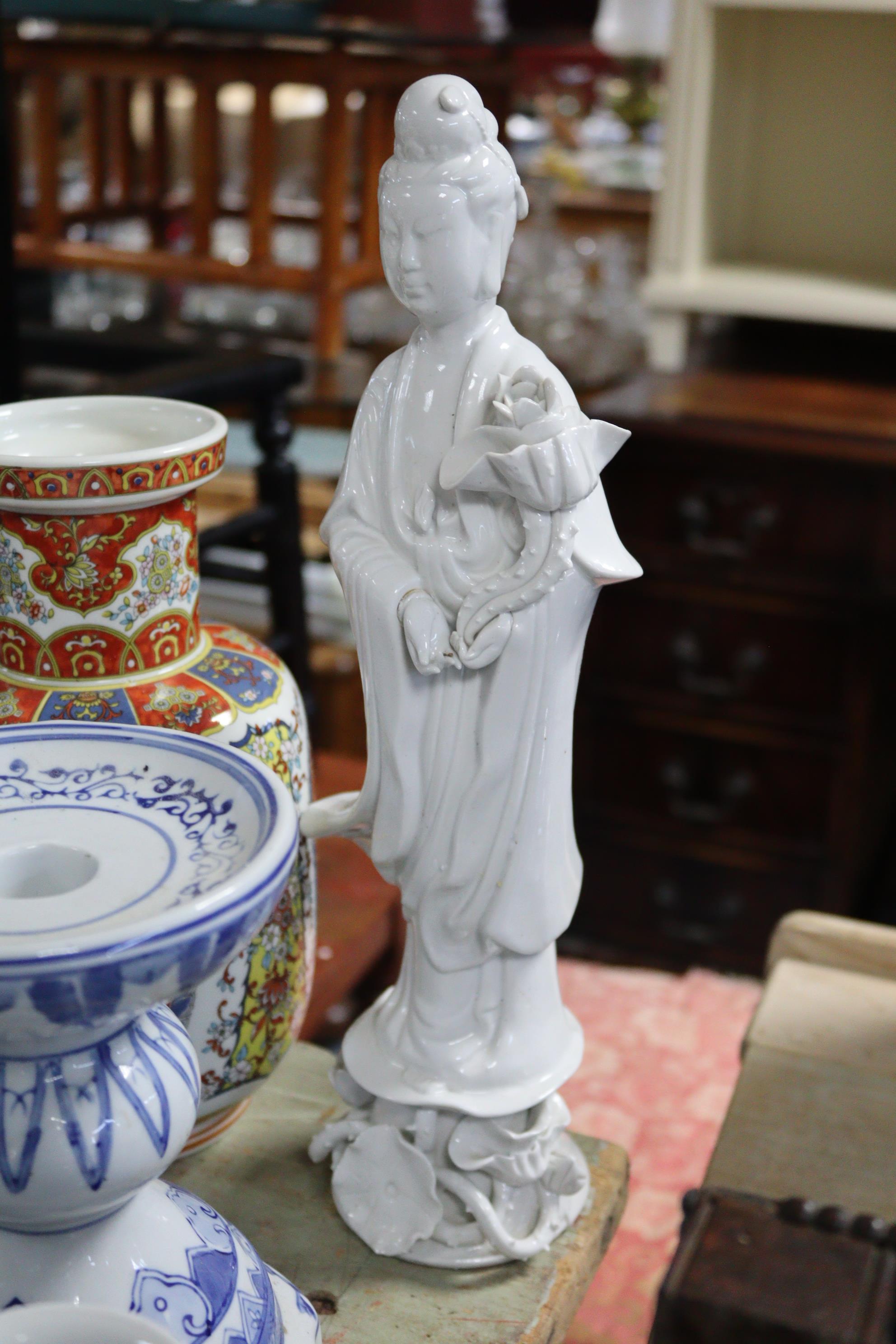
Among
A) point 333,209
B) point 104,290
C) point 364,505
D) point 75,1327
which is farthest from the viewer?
point 104,290

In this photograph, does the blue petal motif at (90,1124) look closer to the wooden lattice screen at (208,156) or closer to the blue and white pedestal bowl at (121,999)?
the blue and white pedestal bowl at (121,999)

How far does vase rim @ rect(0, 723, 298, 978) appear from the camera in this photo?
53 cm

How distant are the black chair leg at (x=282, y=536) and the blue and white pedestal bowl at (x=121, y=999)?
71 centimetres

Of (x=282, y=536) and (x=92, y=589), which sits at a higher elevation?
(x=92, y=589)

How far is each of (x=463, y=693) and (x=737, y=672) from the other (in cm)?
116

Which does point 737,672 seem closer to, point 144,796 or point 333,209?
point 333,209

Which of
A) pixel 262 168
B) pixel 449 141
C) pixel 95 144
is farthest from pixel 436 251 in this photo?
pixel 95 144

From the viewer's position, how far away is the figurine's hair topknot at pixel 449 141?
0.69m

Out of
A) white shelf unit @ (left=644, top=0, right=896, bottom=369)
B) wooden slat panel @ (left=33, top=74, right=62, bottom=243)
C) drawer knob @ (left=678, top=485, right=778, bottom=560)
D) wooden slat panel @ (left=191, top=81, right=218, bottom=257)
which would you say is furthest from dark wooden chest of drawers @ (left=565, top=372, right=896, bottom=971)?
wooden slat panel @ (left=33, top=74, right=62, bottom=243)

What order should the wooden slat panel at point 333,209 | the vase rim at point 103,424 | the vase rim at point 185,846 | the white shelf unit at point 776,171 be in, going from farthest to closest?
the wooden slat panel at point 333,209, the white shelf unit at point 776,171, the vase rim at point 103,424, the vase rim at point 185,846

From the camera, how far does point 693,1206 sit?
1.99 ft

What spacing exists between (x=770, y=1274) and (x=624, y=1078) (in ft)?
2.81

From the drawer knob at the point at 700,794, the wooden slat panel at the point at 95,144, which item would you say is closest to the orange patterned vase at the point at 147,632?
the drawer knob at the point at 700,794

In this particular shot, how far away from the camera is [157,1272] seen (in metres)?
0.66
